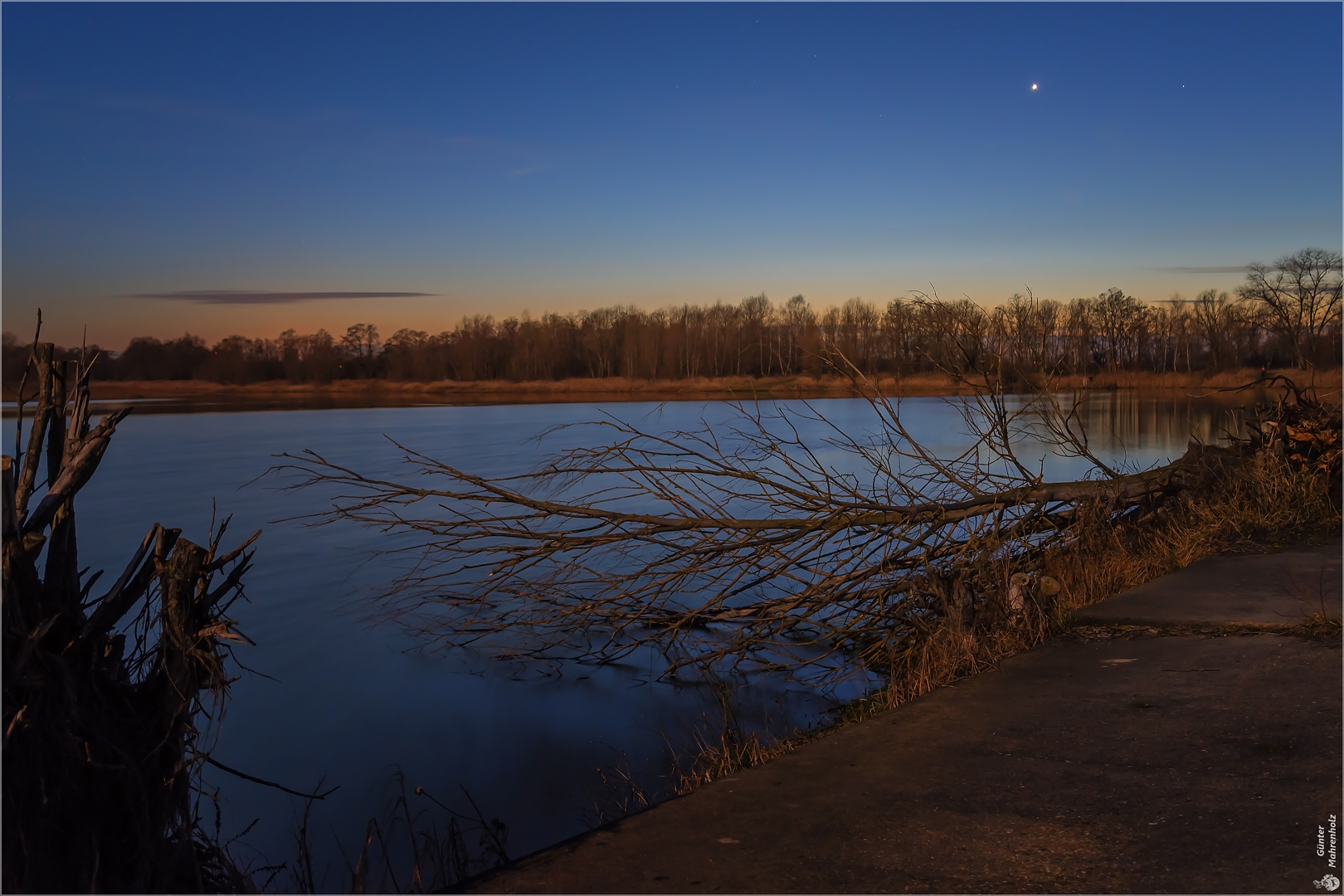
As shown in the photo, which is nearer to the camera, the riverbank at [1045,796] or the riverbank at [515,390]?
the riverbank at [1045,796]

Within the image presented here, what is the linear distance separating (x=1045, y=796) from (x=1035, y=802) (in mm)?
80

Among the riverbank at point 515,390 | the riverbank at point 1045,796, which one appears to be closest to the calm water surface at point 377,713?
the riverbank at point 1045,796

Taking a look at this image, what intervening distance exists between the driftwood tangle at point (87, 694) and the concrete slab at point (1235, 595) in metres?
5.87

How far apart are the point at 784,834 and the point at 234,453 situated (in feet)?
85.1

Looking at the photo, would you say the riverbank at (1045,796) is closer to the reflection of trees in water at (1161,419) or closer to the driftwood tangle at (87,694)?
the driftwood tangle at (87,694)

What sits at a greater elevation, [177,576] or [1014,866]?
[177,576]

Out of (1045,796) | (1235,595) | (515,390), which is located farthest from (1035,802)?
(515,390)

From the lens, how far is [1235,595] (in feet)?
22.5

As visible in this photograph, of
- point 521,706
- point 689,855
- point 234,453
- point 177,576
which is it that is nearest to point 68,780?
point 177,576

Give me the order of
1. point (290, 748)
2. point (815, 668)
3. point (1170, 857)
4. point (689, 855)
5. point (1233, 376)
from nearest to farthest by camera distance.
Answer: point (1170, 857) < point (689, 855) < point (290, 748) < point (815, 668) < point (1233, 376)

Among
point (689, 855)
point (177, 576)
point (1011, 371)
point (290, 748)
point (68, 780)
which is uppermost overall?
point (1011, 371)

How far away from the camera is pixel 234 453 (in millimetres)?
26109

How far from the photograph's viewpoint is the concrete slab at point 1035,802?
3.27 metres

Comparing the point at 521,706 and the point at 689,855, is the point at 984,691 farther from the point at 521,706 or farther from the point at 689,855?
the point at 521,706
